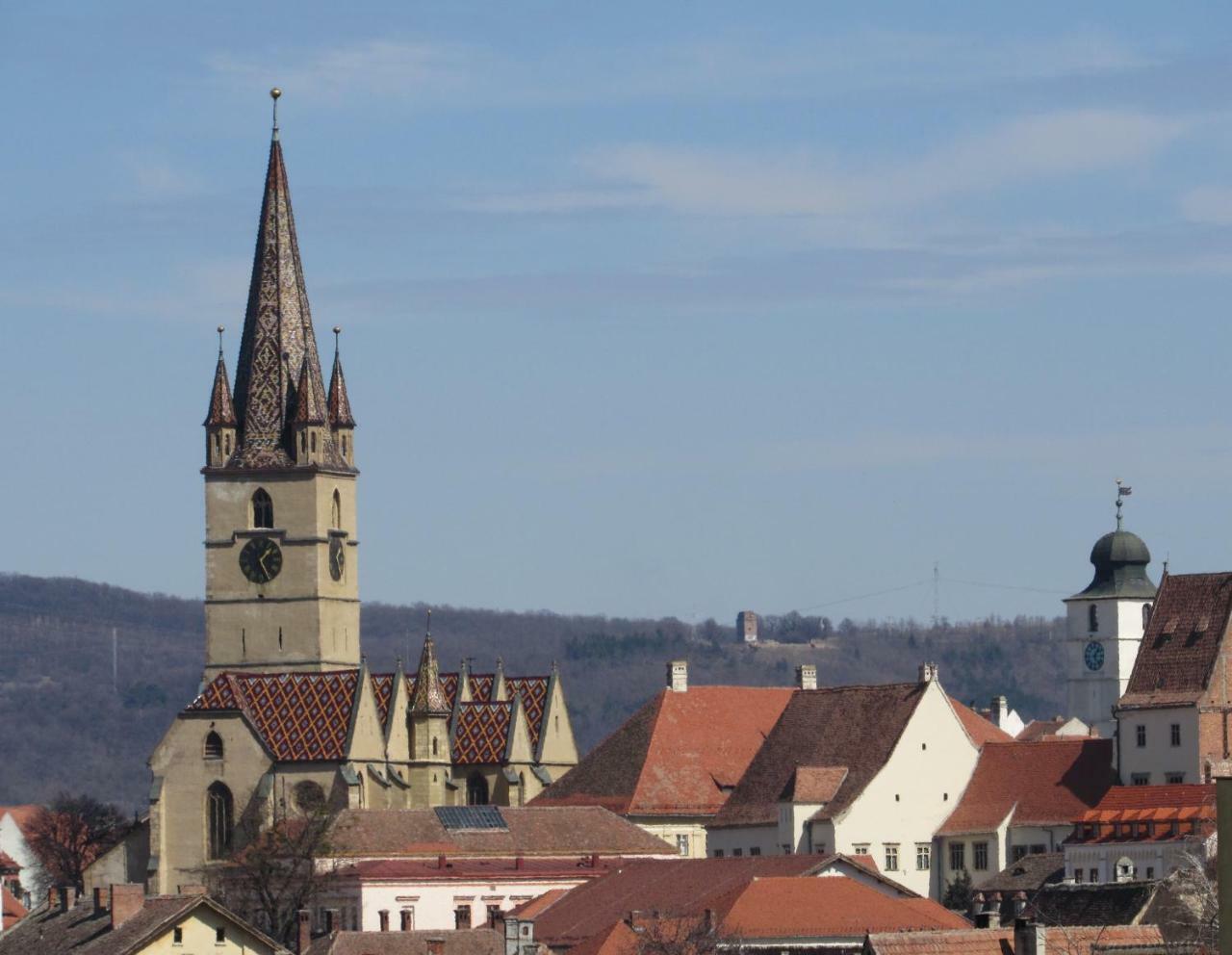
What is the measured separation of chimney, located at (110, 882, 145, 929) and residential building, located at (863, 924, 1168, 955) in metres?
23.7

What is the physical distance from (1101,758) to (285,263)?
38.8m

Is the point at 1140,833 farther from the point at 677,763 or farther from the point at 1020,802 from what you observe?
the point at 677,763

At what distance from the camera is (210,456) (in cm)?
14012

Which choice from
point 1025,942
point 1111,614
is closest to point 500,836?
point 1025,942

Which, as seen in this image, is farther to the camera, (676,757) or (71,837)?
(71,837)

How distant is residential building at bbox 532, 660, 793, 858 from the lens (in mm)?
127812

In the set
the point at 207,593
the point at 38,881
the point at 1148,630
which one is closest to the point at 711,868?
the point at 1148,630

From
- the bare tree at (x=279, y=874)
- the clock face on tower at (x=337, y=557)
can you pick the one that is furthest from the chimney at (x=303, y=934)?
the clock face on tower at (x=337, y=557)

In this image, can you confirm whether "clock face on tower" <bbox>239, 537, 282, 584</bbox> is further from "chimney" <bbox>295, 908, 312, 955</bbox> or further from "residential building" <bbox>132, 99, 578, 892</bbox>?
"chimney" <bbox>295, 908, 312, 955</bbox>

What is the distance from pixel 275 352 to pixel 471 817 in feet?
81.8

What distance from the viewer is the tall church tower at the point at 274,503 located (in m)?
140

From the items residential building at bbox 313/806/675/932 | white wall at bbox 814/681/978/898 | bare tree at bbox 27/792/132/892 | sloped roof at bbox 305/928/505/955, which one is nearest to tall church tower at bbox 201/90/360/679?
bare tree at bbox 27/792/132/892

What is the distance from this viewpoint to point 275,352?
141000 millimetres

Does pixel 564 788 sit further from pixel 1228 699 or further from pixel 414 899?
pixel 1228 699
